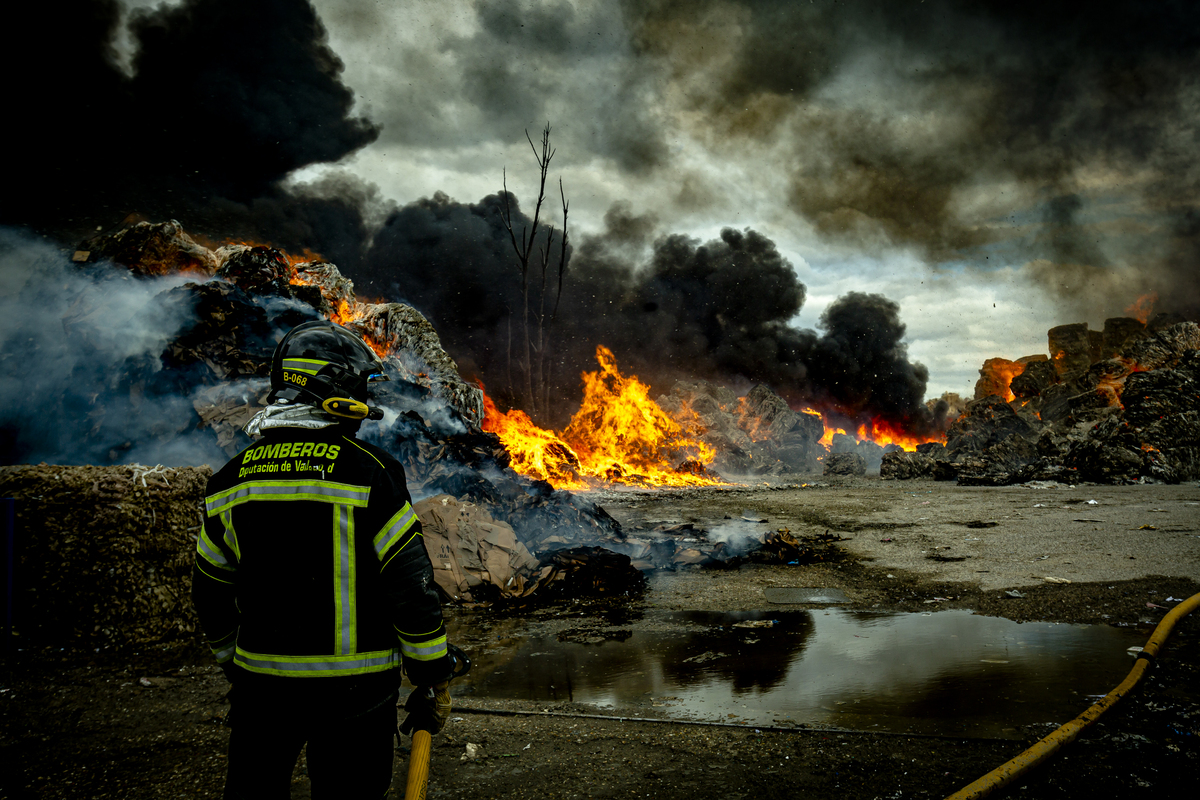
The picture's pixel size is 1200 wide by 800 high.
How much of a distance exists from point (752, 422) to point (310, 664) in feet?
139

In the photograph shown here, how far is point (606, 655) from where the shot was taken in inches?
153

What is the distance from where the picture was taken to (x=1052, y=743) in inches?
89.3

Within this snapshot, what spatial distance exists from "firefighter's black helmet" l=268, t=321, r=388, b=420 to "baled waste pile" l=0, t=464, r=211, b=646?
3318mm

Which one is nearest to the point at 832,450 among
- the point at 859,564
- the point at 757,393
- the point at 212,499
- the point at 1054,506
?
the point at 757,393

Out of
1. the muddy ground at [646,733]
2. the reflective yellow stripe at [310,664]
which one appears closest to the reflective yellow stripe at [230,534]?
the reflective yellow stripe at [310,664]

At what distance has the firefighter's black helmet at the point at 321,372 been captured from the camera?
1.62 metres

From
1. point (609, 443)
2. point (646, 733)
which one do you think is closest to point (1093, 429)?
point (609, 443)

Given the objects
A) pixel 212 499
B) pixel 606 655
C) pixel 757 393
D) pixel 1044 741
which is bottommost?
pixel 606 655

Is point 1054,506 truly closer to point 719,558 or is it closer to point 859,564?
point 859,564

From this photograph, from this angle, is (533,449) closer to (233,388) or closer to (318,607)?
(233,388)

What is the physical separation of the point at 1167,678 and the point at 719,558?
3.99m

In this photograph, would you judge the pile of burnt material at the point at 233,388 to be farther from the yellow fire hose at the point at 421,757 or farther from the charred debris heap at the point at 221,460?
the yellow fire hose at the point at 421,757

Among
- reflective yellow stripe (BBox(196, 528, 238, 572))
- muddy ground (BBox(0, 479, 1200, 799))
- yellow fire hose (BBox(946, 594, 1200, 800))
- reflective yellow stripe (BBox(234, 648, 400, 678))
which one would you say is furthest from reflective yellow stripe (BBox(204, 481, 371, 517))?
yellow fire hose (BBox(946, 594, 1200, 800))

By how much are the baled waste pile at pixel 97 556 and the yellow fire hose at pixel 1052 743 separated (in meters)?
4.84
